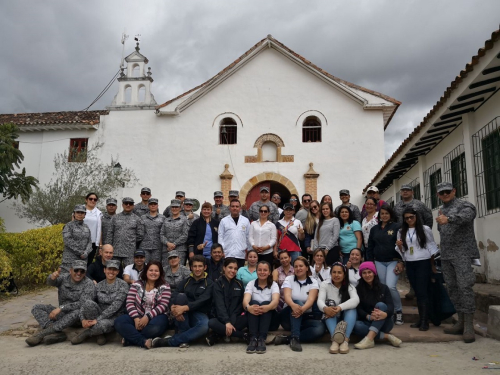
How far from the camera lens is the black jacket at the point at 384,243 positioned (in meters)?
5.96

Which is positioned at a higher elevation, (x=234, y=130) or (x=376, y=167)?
(x=234, y=130)

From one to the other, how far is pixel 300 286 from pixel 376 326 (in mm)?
1066

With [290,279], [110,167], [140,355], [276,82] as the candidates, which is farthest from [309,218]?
[110,167]

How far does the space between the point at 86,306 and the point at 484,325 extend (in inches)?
206

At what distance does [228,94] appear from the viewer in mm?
15758

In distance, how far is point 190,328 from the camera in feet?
18.1

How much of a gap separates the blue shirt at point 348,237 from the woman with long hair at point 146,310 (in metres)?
2.79

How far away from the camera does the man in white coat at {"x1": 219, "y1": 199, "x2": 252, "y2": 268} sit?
6.93m

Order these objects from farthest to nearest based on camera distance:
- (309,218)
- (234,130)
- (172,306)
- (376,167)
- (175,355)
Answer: (234,130) → (376,167) → (309,218) → (172,306) → (175,355)

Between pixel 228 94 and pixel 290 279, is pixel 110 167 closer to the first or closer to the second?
pixel 228 94

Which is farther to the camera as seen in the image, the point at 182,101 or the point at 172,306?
the point at 182,101

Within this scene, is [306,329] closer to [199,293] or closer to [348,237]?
[199,293]

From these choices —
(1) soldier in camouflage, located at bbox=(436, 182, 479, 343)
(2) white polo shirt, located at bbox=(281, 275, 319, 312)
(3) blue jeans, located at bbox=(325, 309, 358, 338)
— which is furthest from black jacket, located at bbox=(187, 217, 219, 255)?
(1) soldier in camouflage, located at bbox=(436, 182, 479, 343)

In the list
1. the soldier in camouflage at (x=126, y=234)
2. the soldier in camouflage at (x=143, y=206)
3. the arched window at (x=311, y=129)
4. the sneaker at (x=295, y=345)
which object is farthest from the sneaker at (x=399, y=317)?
the arched window at (x=311, y=129)
